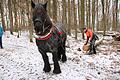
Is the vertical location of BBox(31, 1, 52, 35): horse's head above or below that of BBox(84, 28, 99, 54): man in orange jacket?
above

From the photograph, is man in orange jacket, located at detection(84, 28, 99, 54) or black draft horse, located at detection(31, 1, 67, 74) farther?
man in orange jacket, located at detection(84, 28, 99, 54)

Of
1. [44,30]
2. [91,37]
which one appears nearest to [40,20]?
[44,30]

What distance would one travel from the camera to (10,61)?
1180 centimetres

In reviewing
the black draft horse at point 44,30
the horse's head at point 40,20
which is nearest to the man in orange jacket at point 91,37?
the black draft horse at point 44,30

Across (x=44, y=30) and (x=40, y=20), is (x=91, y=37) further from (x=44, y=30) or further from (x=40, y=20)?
(x=40, y=20)

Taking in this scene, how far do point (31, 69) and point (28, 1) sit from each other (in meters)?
10.1

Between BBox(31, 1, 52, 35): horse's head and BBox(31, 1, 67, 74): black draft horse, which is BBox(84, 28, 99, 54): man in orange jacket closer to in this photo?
BBox(31, 1, 67, 74): black draft horse

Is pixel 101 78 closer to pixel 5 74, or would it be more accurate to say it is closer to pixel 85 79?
pixel 85 79

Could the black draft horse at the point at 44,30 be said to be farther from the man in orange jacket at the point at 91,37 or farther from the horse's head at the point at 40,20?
the man in orange jacket at the point at 91,37

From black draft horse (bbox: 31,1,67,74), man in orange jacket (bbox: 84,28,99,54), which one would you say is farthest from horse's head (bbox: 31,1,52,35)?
man in orange jacket (bbox: 84,28,99,54)

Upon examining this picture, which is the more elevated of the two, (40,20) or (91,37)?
(40,20)

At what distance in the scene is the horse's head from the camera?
26.2 ft

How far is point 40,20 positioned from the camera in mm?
7953

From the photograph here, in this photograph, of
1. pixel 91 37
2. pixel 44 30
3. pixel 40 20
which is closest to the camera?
pixel 40 20
